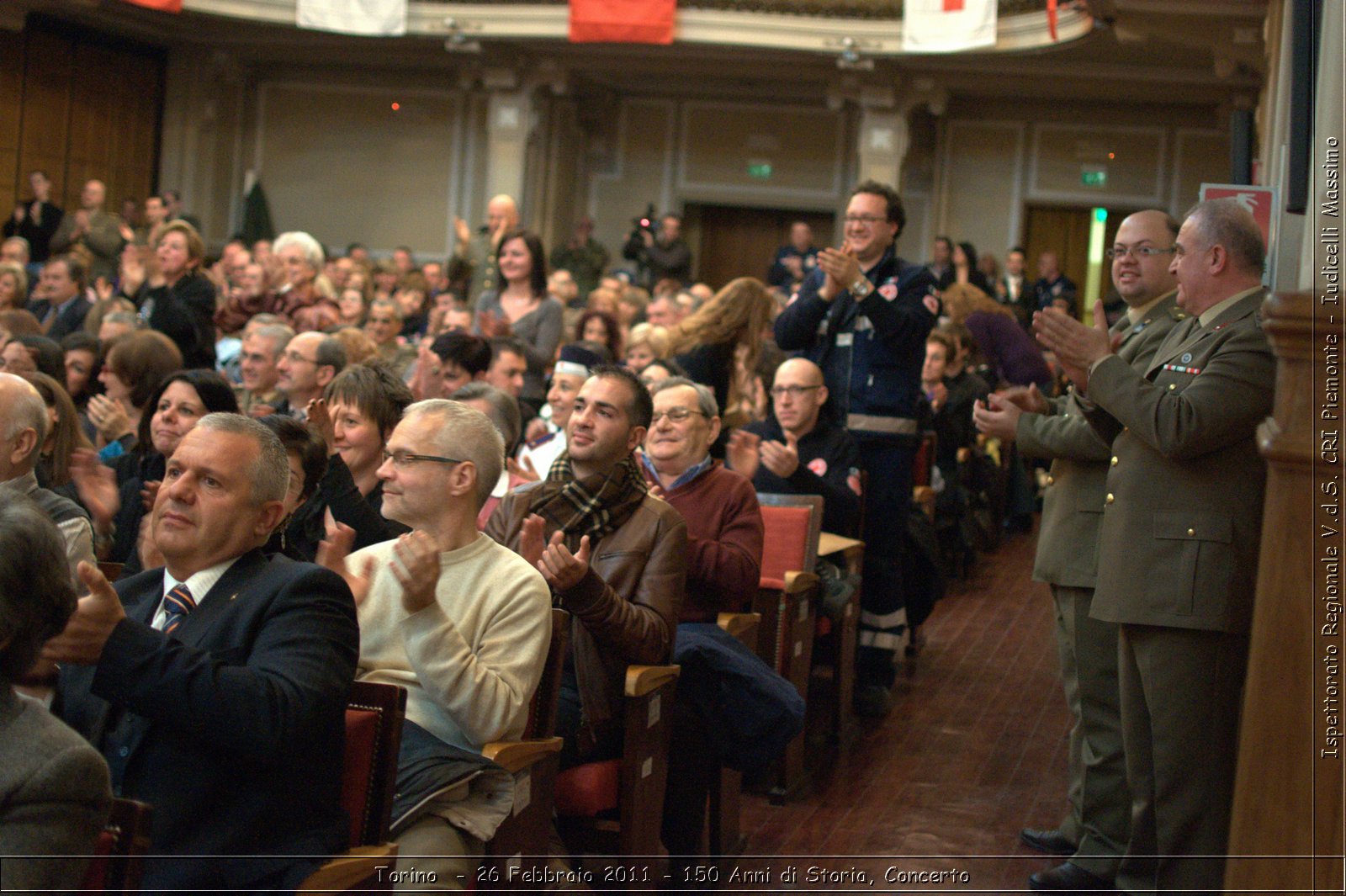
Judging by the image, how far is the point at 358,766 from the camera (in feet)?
7.60

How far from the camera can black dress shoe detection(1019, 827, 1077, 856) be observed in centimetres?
396

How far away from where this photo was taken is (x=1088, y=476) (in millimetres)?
3680

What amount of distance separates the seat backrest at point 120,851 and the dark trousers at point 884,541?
3.72m

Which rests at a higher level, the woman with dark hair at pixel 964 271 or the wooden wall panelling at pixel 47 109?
the wooden wall panelling at pixel 47 109

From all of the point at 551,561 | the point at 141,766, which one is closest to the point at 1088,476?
the point at 551,561

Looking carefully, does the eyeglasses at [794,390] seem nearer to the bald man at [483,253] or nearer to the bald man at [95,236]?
the bald man at [483,253]

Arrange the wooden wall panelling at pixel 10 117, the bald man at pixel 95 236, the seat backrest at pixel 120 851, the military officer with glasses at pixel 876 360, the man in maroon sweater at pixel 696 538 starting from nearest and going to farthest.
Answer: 1. the seat backrest at pixel 120 851
2. the man in maroon sweater at pixel 696 538
3. the military officer with glasses at pixel 876 360
4. the bald man at pixel 95 236
5. the wooden wall panelling at pixel 10 117

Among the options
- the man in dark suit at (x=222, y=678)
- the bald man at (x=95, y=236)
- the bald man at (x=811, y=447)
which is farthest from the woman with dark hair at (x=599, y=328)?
the bald man at (x=95, y=236)

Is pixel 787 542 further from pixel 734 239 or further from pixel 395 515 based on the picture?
pixel 734 239

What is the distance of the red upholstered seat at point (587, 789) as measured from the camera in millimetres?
3229

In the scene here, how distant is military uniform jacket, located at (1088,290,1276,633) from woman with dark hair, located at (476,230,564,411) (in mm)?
3608

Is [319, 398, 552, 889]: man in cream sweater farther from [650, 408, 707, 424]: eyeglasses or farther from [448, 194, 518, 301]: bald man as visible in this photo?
[448, 194, 518, 301]: bald man

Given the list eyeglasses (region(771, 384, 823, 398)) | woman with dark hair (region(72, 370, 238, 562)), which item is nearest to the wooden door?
eyeglasses (region(771, 384, 823, 398))

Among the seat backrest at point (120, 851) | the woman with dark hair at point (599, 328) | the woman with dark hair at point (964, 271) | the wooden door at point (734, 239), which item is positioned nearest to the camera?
the seat backrest at point (120, 851)
